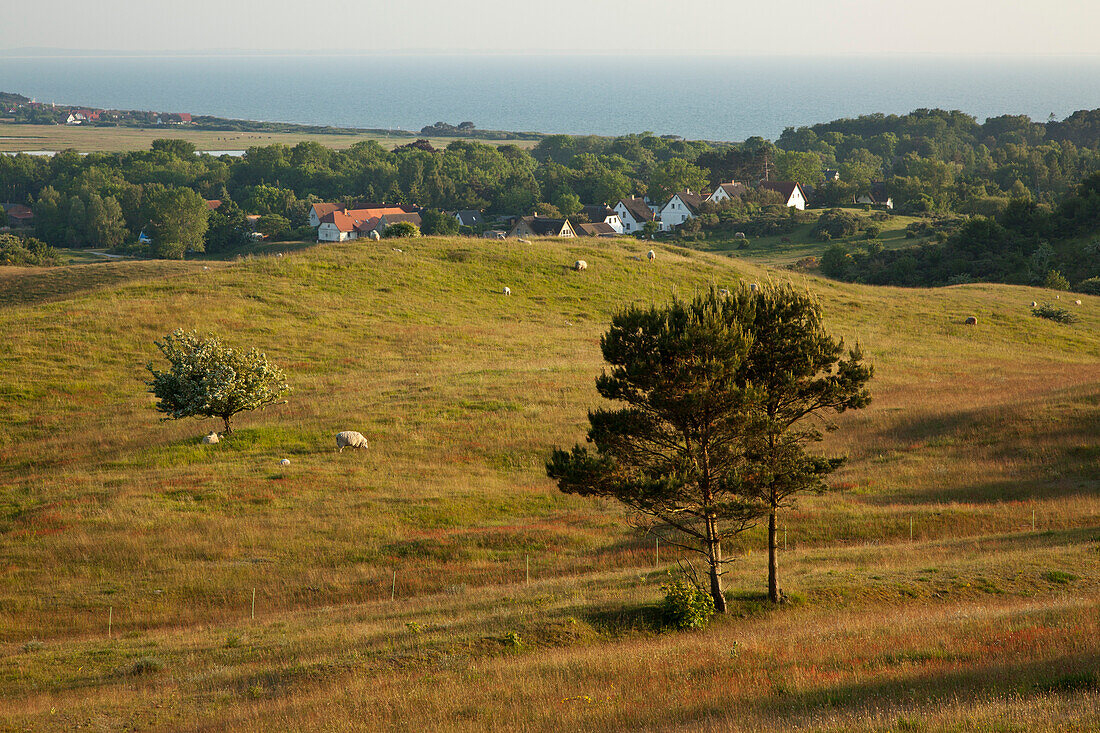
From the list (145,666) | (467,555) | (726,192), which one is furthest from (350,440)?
(726,192)

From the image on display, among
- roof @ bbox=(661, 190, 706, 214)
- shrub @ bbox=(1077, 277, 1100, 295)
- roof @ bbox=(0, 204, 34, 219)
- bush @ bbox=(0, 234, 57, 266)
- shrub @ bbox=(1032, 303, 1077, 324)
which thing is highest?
roof @ bbox=(661, 190, 706, 214)

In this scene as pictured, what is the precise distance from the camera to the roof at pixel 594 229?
428 ft

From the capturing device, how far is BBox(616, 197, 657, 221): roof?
145 m

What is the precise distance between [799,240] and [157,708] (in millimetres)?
105374

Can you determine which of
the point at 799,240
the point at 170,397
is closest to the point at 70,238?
the point at 799,240

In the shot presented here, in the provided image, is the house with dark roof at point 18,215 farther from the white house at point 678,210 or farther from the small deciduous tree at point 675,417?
the small deciduous tree at point 675,417

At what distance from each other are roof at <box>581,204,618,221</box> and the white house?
890 centimetres

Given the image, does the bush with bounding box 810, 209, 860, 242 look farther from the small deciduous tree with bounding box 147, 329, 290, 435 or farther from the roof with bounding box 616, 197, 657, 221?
the small deciduous tree with bounding box 147, 329, 290, 435

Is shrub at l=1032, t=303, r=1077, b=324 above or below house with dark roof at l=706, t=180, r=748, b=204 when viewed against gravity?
below

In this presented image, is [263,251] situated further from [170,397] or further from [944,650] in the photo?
[944,650]

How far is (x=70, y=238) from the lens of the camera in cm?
13162

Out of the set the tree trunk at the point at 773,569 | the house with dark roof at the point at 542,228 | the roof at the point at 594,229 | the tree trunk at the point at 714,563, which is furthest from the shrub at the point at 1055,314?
the roof at the point at 594,229

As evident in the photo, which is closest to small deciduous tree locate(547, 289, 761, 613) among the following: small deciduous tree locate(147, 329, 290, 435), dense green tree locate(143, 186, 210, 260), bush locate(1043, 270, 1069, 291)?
small deciduous tree locate(147, 329, 290, 435)

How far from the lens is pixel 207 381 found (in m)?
31.6
